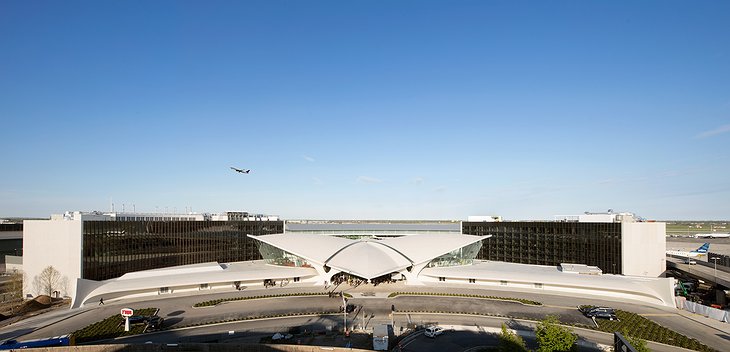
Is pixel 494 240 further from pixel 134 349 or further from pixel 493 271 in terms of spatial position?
pixel 134 349

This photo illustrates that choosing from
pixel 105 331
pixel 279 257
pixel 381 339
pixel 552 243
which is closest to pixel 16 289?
pixel 105 331

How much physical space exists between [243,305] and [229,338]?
10282 mm

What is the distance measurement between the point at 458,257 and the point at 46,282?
51.6 meters

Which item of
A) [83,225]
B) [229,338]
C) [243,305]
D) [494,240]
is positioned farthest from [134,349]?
[494,240]

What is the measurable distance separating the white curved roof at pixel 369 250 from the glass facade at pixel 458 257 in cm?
130

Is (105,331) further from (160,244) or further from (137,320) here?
(160,244)

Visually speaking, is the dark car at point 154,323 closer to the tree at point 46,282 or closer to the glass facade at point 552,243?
the tree at point 46,282

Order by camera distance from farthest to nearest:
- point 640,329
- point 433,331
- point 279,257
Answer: point 279,257, point 640,329, point 433,331

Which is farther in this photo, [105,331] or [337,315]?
[337,315]

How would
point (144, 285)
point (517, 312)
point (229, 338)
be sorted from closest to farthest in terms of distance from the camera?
1. point (229, 338)
2. point (517, 312)
3. point (144, 285)

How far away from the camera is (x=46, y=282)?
4491 centimetres

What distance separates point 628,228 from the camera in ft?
168

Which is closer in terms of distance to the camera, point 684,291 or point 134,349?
point 134,349

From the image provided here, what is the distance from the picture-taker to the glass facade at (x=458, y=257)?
2097 inches
